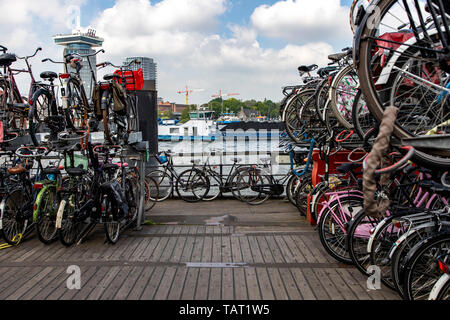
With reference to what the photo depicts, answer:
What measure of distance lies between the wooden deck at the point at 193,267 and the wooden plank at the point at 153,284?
0.01m

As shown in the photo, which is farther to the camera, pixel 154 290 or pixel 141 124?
pixel 141 124

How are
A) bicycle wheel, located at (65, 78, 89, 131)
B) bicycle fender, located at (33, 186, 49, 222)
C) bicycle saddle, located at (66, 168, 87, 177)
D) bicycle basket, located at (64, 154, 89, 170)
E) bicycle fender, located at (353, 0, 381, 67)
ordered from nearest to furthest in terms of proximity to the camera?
bicycle fender, located at (353, 0, 381, 67), bicycle fender, located at (33, 186, 49, 222), bicycle saddle, located at (66, 168, 87, 177), bicycle basket, located at (64, 154, 89, 170), bicycle wheel, located at (65, 78, 89, 131)

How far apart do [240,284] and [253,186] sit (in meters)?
4.89

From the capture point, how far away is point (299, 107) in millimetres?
6504

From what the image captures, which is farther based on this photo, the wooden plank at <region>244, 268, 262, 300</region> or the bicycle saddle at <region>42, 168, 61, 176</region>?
the bicycle saddle at <region>42, 168, 61, 176</region>

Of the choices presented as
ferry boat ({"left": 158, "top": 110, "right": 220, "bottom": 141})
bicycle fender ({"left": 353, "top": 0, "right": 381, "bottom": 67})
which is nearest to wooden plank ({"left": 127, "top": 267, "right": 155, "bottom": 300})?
bicycle fender ({"left": 353, "top": 0, "right": 381, "bottom": 67})

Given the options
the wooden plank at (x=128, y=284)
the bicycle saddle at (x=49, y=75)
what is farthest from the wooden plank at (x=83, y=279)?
the bicycle saddle at (x=49, y=75)

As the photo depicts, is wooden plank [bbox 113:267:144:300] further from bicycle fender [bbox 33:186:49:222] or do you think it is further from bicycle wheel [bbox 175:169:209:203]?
bicycle wheel [bbox 175:169:209:203]

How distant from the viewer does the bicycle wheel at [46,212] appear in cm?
484

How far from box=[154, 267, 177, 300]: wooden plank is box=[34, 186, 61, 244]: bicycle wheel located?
200cm

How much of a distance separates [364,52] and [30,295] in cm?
379

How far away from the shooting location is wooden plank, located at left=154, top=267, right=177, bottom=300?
3.53 meters
